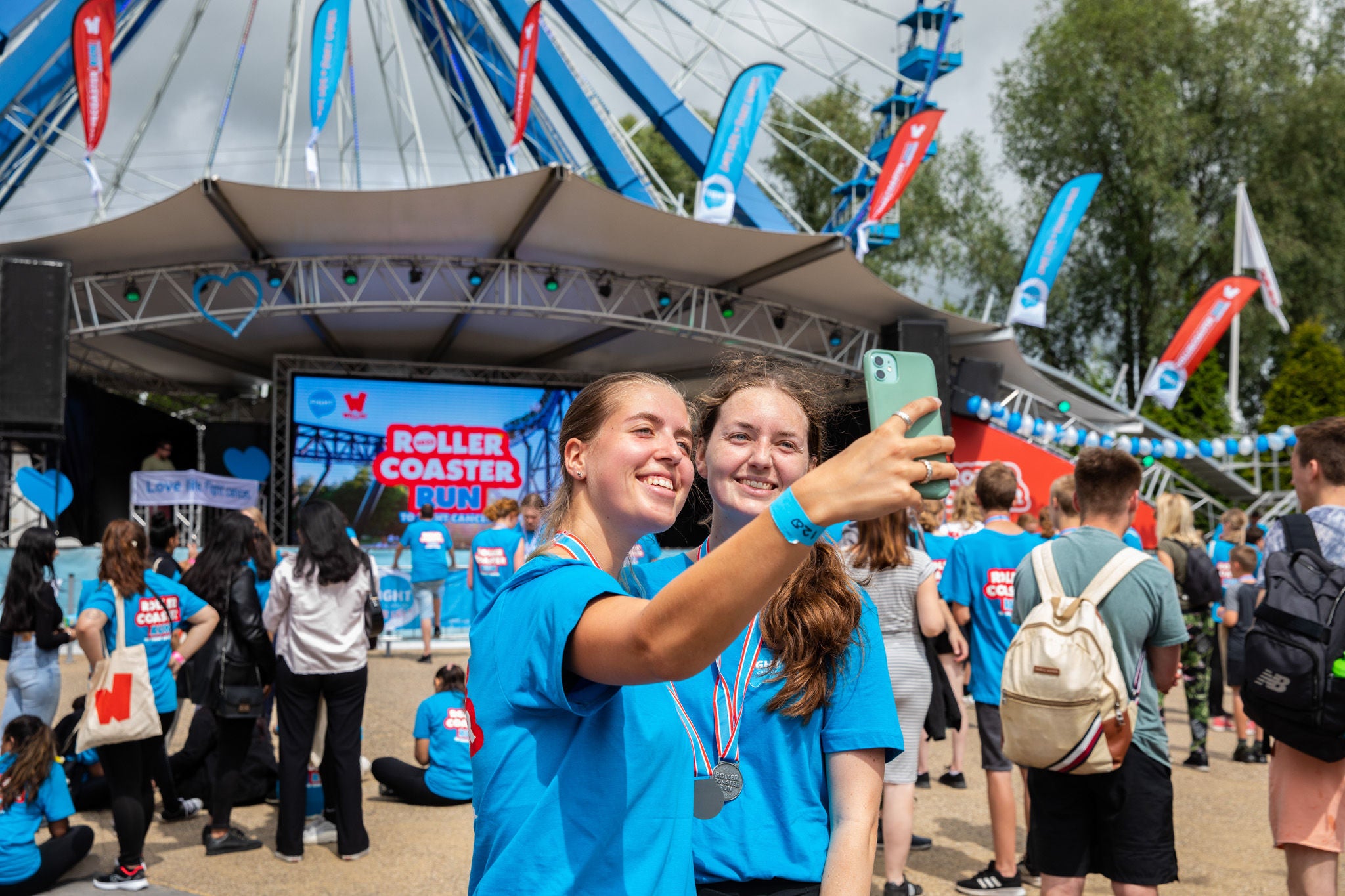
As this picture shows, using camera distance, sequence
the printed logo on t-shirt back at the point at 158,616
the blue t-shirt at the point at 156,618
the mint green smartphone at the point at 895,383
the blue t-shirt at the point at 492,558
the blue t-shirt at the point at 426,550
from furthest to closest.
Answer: the blue t-shirt at the point at 426,550, the blue t-shirt at the point at 492,558, the printed logo on t-shirt back at the point at 158,616, the blue t-shirt at the point at 156,618, the mint green smartphone at the point at 895,383

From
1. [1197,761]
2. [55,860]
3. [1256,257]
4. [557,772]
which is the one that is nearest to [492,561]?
[55,860]

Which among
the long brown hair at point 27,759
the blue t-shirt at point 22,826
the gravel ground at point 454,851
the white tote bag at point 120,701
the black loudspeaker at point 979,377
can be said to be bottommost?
the gravel ground at point 454,851

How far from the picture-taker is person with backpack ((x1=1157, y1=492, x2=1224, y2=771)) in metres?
5.95

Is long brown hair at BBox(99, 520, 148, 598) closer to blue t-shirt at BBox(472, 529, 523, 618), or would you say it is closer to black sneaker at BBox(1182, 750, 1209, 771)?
blue t-shirt at BBox(472, 529, 523, 618)

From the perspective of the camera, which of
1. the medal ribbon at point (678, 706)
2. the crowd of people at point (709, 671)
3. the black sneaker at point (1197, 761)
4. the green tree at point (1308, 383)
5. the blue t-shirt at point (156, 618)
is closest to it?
the crowd of people at point (709, 671)

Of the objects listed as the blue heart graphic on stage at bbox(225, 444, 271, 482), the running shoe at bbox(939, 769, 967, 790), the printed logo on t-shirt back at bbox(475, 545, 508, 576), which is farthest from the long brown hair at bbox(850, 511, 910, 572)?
the blue heart graphic on stage at bbox(225, 444, 271, 482)

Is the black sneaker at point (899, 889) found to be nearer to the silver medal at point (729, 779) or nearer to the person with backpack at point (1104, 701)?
the person with backpack at point (1104, 701)

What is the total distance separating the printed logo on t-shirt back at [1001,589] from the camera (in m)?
4.62

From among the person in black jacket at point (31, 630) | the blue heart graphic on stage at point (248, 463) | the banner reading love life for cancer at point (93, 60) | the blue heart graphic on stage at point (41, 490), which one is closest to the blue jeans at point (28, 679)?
the person in black jacket at point (31, 630)

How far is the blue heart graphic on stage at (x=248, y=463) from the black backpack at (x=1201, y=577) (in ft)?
48.4

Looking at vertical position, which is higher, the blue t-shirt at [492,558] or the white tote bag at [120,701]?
the blue t-shirt at [492,558]

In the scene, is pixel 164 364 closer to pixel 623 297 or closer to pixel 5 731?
pixel 623 297

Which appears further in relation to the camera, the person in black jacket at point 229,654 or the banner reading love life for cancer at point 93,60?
the banner reading love life for cancer at point 93,60

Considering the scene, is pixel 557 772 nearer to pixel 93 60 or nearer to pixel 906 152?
pixel 93 60
